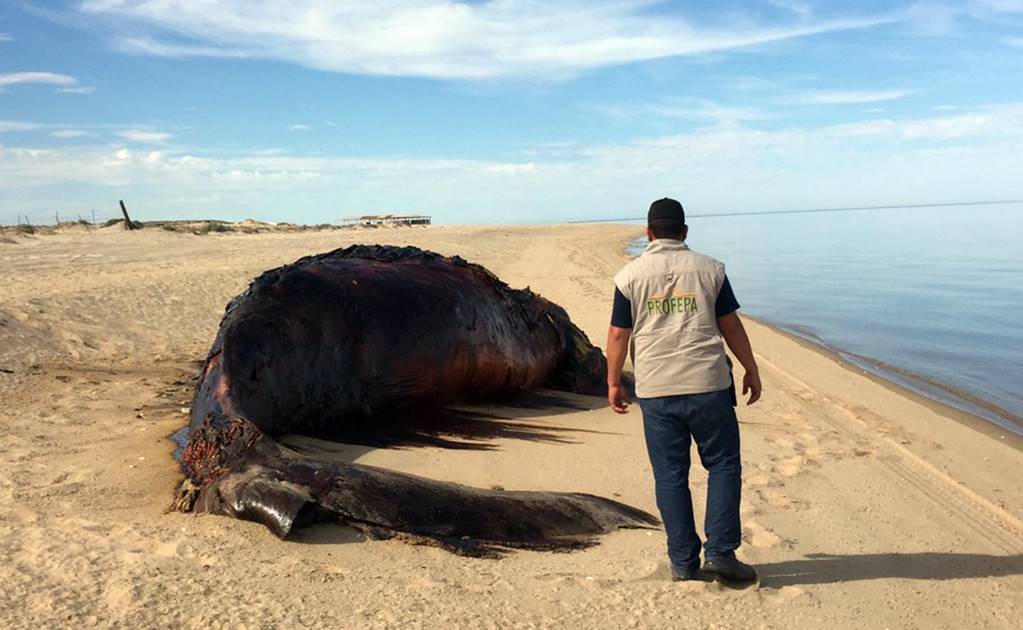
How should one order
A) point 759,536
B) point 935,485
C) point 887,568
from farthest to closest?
point 935,485 < point 759,536 < point 887,568

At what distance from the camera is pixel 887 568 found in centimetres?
359

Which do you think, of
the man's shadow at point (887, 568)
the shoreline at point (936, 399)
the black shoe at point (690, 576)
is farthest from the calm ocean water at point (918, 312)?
the black shoe at point (690, 576)

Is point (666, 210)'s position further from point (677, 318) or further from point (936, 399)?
point (936, 399)

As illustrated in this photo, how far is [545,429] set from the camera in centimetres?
566

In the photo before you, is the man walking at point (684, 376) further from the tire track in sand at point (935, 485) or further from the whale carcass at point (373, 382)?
the tire track in sand at point (935, 485)

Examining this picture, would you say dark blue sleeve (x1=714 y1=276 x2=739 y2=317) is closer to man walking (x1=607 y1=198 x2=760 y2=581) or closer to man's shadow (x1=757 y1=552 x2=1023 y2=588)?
man walking (x1=607 y1=198 x2=760 y2=581)

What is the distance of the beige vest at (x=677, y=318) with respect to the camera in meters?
3.26

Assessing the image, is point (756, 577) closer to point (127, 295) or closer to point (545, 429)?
point (545, 429)

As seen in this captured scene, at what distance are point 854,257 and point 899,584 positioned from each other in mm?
26076

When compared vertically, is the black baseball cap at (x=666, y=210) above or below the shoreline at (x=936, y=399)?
above

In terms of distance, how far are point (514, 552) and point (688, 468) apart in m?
0.80

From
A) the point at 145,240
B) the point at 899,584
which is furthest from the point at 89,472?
the point at 145,240

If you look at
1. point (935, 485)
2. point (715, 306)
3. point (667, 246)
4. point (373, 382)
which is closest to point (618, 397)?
point (715, 306)

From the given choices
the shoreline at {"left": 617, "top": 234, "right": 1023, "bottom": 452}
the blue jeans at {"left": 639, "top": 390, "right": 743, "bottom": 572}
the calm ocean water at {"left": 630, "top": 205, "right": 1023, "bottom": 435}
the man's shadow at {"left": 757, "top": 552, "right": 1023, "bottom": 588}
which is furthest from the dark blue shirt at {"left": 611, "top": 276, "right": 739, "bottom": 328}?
the calm ocean water at {"left": 630, "top": 205, "right": 1023, "bottom": 435}
